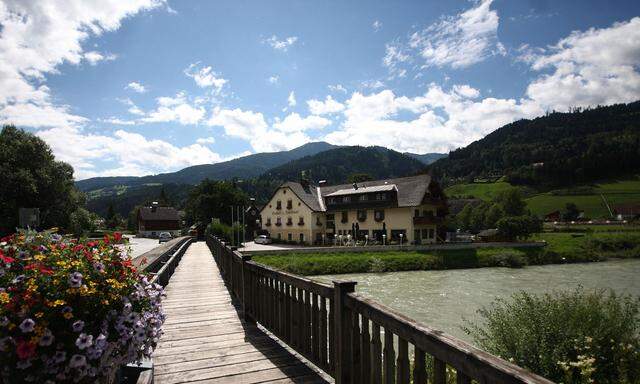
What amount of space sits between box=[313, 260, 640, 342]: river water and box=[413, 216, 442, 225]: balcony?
31.4 feet

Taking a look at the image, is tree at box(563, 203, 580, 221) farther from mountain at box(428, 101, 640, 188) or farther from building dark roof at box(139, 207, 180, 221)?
building dark roof at box(139, 207, 180, 221)

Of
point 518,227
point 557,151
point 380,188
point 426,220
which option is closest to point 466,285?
point 426,220

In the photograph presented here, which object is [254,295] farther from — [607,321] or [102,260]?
[607,321]

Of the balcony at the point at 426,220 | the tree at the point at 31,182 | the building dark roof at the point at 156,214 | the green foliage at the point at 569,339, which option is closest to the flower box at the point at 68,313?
the green foliage at the point at 569,339

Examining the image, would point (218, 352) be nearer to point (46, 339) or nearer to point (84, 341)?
point (84, 341)

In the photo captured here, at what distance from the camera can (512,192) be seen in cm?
6494

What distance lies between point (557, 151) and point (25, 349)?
Result: 157m

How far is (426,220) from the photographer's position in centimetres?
4197

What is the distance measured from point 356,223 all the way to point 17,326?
144ft

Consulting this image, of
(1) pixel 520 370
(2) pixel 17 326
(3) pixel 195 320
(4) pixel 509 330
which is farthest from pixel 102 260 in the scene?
(4) pixel 509 330

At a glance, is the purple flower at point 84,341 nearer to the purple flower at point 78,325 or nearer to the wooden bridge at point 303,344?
the purple flower at point 78,325

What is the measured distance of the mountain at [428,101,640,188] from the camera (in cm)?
10425

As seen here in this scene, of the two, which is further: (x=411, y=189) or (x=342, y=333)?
(x=411, y=189)

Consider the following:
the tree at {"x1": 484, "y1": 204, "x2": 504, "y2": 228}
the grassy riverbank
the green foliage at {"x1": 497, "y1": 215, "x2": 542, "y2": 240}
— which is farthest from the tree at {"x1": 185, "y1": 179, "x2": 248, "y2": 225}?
the tree at {"x1": 484, "y1": 204, "x2": 504, "y2": 228}
